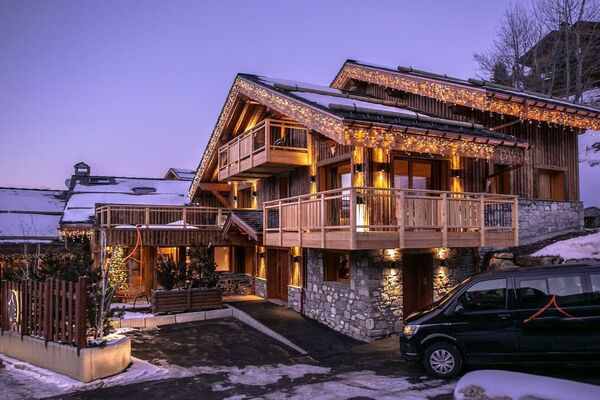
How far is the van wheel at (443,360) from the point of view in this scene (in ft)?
30.0

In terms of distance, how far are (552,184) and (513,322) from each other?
37.0 ft

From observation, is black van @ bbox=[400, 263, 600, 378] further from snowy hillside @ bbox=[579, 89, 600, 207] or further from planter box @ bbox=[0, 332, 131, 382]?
snowy hillside @ bbox=[579, 89, 600, 207]

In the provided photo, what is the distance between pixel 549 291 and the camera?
28.9ft

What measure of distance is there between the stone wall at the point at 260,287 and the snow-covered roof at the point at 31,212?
17048 mm

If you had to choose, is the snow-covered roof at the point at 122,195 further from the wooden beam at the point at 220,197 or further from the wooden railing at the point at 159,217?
the wooden beam at the point at 220,197

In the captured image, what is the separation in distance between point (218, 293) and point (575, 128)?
14210mm

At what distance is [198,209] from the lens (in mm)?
22328

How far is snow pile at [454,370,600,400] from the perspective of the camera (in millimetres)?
4215

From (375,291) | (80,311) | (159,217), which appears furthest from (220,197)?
(80,311)

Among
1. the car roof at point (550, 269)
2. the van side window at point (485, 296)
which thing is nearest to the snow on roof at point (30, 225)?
the van side window at point (485, 296)

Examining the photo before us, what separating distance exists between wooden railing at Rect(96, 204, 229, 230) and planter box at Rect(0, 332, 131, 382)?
9.98 meters

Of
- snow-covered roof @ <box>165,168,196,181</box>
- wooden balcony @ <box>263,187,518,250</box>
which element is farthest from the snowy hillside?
snow-covered roof @ <box>165,168,196,181</box>

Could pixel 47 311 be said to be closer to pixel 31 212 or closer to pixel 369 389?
pixel 369 389

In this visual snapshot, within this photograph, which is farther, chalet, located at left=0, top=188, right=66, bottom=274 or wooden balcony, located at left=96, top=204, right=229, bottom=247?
chalet, located at left=0, top=188, right=66, bottom=274
